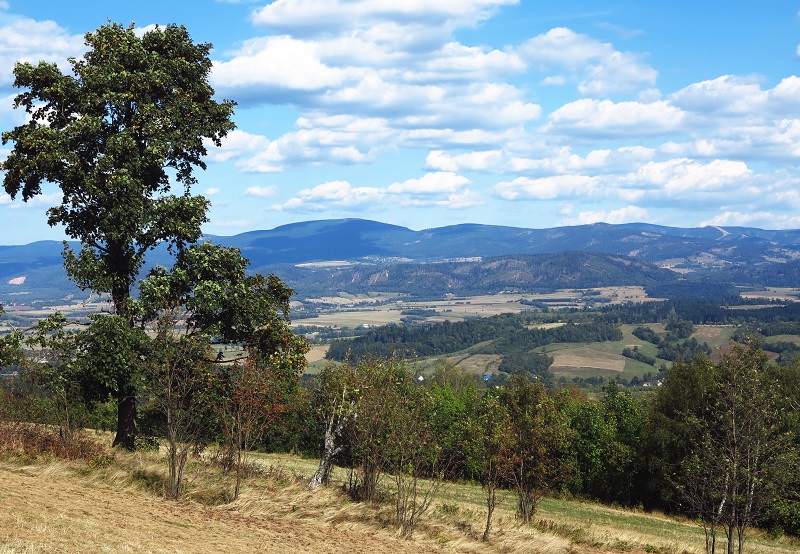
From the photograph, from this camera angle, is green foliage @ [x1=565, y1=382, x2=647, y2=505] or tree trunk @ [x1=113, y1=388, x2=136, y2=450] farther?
green foliage @ [x1=565, y1=382, x2=647, y2=505]

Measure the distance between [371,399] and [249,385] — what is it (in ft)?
14.5

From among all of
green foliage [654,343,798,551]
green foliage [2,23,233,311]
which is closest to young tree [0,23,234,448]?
green foliage [2,23,233,311]

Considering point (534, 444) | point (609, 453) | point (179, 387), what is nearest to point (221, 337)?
point (179, 387)

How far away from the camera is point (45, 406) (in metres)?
29.0

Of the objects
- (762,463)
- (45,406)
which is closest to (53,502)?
(45,406)

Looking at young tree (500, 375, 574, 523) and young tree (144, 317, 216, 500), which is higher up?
young tree (144, 317, 216, 500)

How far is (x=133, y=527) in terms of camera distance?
19047 mm

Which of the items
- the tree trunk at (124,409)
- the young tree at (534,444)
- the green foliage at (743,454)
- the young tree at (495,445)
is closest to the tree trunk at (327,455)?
the young tree at (495,445)

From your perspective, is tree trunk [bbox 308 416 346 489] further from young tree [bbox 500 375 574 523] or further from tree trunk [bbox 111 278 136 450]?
tree trunk [bbox 111 278 136 450]

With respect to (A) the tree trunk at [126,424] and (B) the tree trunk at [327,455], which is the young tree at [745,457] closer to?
(B) the tree trunk at [327,455]

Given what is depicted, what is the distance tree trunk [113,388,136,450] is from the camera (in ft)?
99.7

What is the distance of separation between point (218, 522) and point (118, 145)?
1512 centimetres

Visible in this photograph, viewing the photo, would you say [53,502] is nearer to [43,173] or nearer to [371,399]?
[371,399]

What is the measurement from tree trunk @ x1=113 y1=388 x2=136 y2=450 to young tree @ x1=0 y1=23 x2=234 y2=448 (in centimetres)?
4
